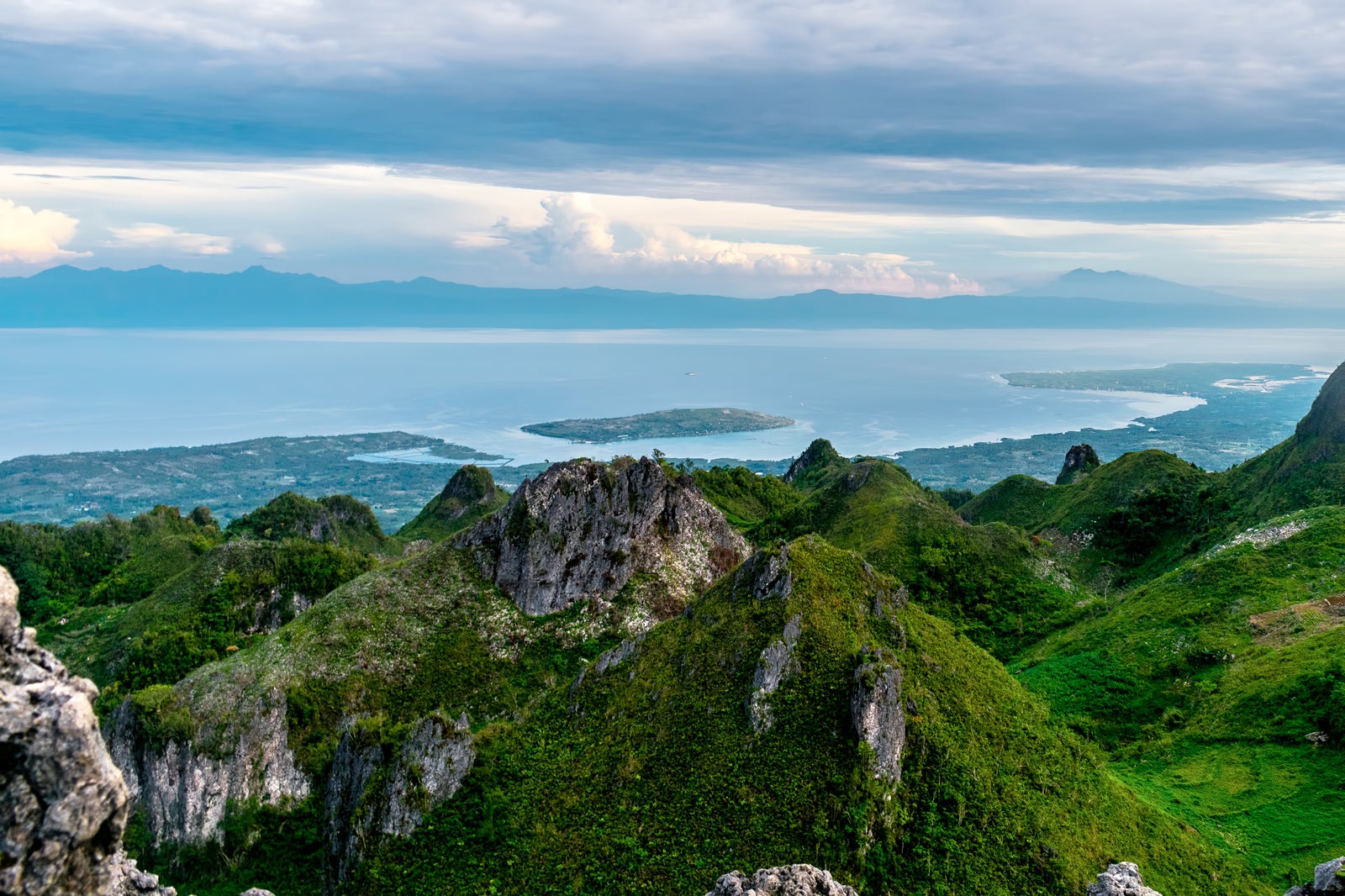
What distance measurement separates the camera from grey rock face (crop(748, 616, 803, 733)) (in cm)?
2128

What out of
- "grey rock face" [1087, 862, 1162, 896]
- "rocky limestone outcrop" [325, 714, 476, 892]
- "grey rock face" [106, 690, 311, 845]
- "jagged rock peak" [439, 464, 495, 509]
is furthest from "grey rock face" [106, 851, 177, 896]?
"jagged rock peak" [439, 464, 495, 509]

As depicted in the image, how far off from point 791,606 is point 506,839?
9.76 metres

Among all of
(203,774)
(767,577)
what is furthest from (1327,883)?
(203,774)

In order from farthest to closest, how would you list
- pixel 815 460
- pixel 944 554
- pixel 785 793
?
1. pixel 815 460
2. pixel 944 554
3. pixel 785 793

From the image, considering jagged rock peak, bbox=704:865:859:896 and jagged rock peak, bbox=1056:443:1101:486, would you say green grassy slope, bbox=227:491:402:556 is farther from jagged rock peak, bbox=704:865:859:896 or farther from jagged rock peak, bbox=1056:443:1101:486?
jagged rock peak, bbox=1056:443:1101:486

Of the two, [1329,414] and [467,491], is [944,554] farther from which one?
[467,491]

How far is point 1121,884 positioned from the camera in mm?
15664

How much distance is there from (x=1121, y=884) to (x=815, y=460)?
259ft

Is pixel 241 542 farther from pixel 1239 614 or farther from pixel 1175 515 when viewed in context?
pixel 1175 515

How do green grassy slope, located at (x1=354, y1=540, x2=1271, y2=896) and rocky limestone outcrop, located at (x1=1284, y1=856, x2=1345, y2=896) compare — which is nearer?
rocky limestone outcrop, located at (x1=1284, y1=856, x2=1345, y2=896)

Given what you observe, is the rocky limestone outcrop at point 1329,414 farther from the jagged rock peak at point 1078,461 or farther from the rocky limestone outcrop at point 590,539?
the rocky limestone outcrop at point 590,539

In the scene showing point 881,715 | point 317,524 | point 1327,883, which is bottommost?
point 317,524

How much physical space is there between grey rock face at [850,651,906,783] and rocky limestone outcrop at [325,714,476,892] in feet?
34.1

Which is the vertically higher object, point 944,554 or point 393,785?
point 944,554
